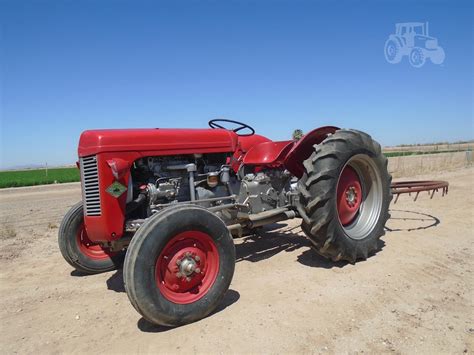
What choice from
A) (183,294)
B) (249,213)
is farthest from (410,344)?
(249,213)

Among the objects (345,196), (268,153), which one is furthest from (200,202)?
(345,196)

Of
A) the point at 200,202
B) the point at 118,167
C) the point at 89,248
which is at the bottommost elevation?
the point at 89,248

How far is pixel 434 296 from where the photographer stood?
356cm

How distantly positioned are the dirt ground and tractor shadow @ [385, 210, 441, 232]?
506 mm

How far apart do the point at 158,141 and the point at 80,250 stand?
179cm

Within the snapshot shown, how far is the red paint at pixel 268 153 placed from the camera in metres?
4.79

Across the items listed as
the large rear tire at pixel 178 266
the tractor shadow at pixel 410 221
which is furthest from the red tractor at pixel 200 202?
the tractor shadow at pixel 410 221

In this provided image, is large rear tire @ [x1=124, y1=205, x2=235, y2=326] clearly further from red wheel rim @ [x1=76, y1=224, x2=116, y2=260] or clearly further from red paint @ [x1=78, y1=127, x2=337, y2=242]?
red wheel rim @ [x1=76, y1=224, x2=116, y2=260]

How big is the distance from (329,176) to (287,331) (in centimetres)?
200

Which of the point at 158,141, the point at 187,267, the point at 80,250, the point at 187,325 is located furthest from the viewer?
the point at 80,250

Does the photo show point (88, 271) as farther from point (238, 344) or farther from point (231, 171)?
point (238, 344)

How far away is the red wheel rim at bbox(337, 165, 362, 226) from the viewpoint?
5039 mm

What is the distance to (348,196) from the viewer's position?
16.7 feet

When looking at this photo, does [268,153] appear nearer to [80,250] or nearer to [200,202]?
[200,202]
